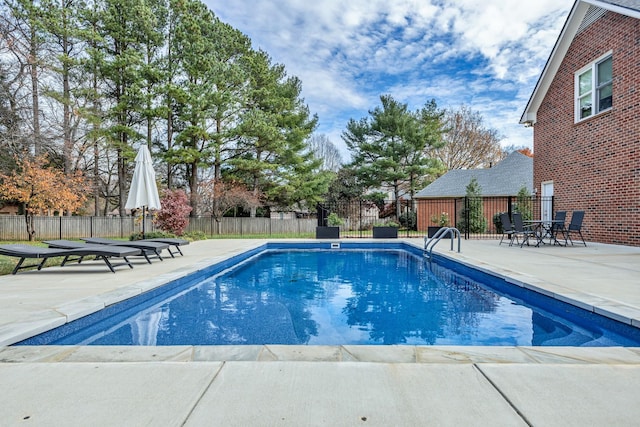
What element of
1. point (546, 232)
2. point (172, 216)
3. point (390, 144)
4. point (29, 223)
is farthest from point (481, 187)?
point (29, 223)

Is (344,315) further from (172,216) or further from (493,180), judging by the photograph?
(493,180)

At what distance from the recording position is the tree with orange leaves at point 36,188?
1323 centimetres

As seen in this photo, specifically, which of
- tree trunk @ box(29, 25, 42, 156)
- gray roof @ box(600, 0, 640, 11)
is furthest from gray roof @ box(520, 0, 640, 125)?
tree trunk @ box(29, 25, 42, 156)

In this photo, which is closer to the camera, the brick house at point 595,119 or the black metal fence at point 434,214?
the brick house at point 595,119

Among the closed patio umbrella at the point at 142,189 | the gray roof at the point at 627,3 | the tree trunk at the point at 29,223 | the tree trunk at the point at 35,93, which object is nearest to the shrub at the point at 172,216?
the closed patio umbrella at the point at 142,189

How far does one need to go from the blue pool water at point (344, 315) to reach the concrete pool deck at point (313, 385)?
1.51 ft

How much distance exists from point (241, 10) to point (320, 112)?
32.4ft

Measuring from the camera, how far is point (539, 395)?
177 cm

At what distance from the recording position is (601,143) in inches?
352

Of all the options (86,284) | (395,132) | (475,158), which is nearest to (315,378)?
(86,284)

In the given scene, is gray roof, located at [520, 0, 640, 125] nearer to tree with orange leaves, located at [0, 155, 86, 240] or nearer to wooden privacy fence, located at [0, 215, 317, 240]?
wooden privacy fence, located at [0, 215, 317, 240]

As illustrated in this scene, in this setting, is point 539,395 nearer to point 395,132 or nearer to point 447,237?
point 447,237

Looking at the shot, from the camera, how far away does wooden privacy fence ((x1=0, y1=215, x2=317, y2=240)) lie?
50.9ft

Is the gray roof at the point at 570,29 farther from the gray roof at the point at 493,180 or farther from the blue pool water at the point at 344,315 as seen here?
the blue pool water at the point at 344,315
